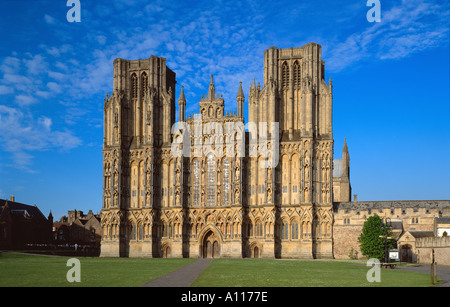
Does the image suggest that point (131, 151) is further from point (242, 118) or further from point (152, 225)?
point (242, 118)

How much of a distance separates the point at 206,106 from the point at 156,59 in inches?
485

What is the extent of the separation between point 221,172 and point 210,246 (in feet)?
38.2

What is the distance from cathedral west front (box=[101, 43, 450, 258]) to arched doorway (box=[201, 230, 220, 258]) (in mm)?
156

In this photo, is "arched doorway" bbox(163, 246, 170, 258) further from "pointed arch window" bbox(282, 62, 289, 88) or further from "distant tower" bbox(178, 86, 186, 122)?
"pointed arch window" bbox(282, 62, 289, 88)

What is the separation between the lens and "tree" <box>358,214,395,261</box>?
68.4 m

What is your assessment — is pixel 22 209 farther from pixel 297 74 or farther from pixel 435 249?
pixel 435 249

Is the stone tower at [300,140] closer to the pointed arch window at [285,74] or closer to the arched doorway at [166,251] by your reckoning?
the pointed arch window at [285,74]

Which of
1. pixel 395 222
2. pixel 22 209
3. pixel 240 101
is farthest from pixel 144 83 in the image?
pixel 395 222

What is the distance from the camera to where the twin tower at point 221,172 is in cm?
7675

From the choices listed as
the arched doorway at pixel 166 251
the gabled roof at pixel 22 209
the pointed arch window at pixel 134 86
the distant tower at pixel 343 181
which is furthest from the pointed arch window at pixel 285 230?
the gabled roof at pixel 22 209

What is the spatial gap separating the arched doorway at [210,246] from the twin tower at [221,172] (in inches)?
6.3

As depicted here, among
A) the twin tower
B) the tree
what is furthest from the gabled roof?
the tree
